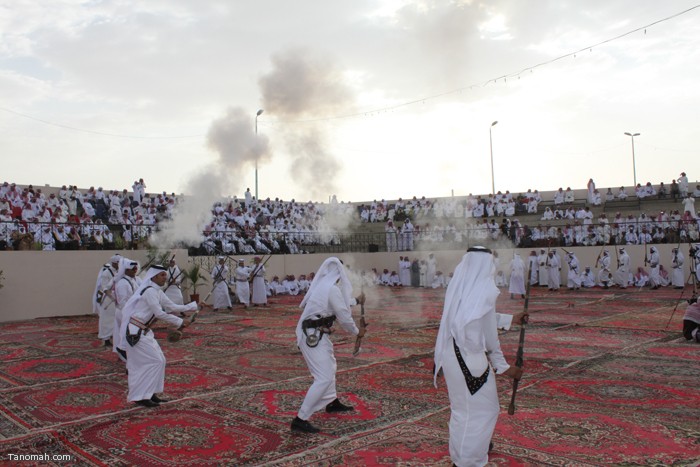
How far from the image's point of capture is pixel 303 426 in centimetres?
496

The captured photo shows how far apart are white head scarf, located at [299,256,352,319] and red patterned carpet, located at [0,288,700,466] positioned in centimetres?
104

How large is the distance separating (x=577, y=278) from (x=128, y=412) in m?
18.5

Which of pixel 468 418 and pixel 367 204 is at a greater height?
pixel 367 204

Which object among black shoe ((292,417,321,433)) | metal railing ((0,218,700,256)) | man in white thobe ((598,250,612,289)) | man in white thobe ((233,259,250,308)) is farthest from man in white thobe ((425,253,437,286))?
black shoe ((292,417,321,433))

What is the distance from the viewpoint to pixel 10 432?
5.09 m

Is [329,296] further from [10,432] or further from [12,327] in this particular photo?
[12,327]

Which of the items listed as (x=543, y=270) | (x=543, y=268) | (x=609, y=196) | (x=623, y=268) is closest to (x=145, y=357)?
(x=543, y=268)

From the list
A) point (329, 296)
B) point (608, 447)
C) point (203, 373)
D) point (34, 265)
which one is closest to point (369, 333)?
point (203, 373)

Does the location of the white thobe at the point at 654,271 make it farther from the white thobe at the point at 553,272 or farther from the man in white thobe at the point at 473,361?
the man in white thobe at the point at 473,361

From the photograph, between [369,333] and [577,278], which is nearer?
[369,333]

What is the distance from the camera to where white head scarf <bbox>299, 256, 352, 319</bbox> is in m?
5.32

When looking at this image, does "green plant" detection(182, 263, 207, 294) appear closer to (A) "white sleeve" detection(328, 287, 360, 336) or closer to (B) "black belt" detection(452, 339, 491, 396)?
(A) "white sleeve" detection(328, 287, 360, 336)

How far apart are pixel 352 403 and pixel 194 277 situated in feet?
39.1

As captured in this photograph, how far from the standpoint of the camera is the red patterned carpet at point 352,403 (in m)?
4.46
